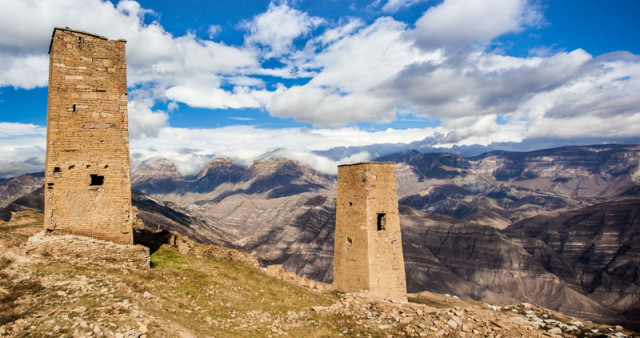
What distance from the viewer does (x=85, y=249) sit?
1362 centimetres

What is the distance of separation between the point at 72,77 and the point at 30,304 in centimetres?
868

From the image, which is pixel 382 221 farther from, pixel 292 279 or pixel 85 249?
pixel 85 249

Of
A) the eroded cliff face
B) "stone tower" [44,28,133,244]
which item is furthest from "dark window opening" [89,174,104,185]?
the eroded cliff face

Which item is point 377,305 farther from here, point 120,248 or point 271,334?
point 120,248

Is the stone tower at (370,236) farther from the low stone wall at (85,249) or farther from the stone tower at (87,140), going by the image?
the stone tower at (87,140)

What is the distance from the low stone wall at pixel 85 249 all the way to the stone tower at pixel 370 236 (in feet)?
34.8

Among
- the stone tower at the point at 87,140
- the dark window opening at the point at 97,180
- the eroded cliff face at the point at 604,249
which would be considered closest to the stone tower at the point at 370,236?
the stone tower at the point at 87,140

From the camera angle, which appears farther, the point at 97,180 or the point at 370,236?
the point at 370,236

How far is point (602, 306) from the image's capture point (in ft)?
382

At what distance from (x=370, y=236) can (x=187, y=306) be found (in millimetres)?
10879

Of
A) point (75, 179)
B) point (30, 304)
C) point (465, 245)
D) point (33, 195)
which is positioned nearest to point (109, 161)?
point (75, 179)

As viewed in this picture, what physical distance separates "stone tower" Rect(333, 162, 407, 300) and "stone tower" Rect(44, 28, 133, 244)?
11.3 m

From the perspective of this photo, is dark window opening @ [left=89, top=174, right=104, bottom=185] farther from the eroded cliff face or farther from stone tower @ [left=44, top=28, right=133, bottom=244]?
the eroded cliff face

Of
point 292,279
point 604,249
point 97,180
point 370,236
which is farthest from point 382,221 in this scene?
point 604,249
